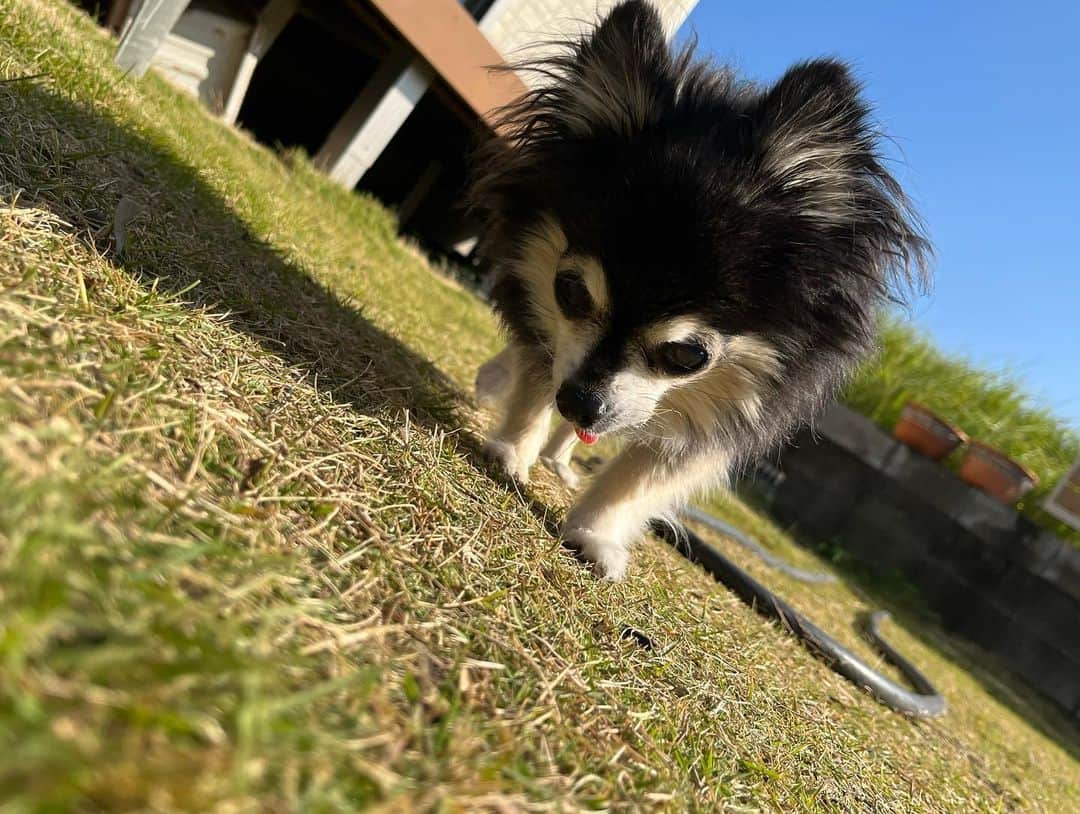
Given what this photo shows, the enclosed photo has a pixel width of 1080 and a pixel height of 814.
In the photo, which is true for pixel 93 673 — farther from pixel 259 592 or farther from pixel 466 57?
pixel 466 57

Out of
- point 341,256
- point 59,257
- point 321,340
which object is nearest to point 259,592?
point 59,257

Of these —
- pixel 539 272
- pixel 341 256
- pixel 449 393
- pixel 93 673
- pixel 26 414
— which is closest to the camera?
pixel 93 673

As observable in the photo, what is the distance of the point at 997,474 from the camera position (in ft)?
20.1

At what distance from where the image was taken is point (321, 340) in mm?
2080

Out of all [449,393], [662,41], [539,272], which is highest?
[662,41]

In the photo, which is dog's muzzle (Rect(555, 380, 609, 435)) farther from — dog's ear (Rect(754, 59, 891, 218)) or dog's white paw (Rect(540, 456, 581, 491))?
dog's white paw (Rect(540, 456, 581, 491))

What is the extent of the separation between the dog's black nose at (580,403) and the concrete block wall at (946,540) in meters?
4.85

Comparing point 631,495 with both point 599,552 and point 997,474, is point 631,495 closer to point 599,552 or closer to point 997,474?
point 599,552

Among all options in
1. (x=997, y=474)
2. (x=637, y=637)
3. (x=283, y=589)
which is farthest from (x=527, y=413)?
(x=997, y=474)

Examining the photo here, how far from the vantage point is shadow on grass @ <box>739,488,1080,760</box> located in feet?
15.8

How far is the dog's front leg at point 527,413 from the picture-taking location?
92.9 inches

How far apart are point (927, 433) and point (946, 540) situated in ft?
3.06

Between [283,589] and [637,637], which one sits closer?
[283,589]

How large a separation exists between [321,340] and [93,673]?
1615mm
